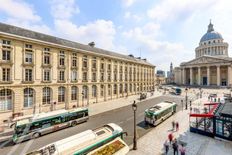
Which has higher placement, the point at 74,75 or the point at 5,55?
the point at 5,55

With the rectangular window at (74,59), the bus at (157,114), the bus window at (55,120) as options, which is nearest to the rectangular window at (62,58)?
the rectangular window at (74,59)

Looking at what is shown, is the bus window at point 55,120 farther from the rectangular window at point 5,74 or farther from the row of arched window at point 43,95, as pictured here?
the rectangular window at point 5,74

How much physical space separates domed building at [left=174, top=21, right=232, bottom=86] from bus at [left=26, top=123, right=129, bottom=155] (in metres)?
97.4

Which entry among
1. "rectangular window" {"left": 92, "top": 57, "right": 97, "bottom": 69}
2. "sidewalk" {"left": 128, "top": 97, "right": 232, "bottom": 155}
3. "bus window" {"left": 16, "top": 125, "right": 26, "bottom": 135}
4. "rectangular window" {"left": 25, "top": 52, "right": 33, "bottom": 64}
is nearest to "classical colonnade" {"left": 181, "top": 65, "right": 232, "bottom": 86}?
"rectangular window" {"left": 92, "top": 57, "right": 97, "bottom": 69}

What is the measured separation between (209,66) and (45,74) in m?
99.6

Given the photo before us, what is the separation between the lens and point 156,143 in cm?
1439

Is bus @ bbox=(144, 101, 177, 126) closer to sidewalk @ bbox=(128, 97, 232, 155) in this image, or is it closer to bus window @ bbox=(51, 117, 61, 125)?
sidewalk @ bbox=(128, 97, 232, 155)

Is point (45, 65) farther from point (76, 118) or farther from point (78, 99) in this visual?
point (76, 118)

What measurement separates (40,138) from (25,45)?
1609 cm

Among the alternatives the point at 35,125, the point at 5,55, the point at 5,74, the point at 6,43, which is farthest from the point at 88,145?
the point at 6,43

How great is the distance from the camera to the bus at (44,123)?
567 inches

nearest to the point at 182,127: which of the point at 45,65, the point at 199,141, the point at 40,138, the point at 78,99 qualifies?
the point at 199,141

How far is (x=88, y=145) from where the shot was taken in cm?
982

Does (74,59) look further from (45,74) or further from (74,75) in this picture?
(45,74)
